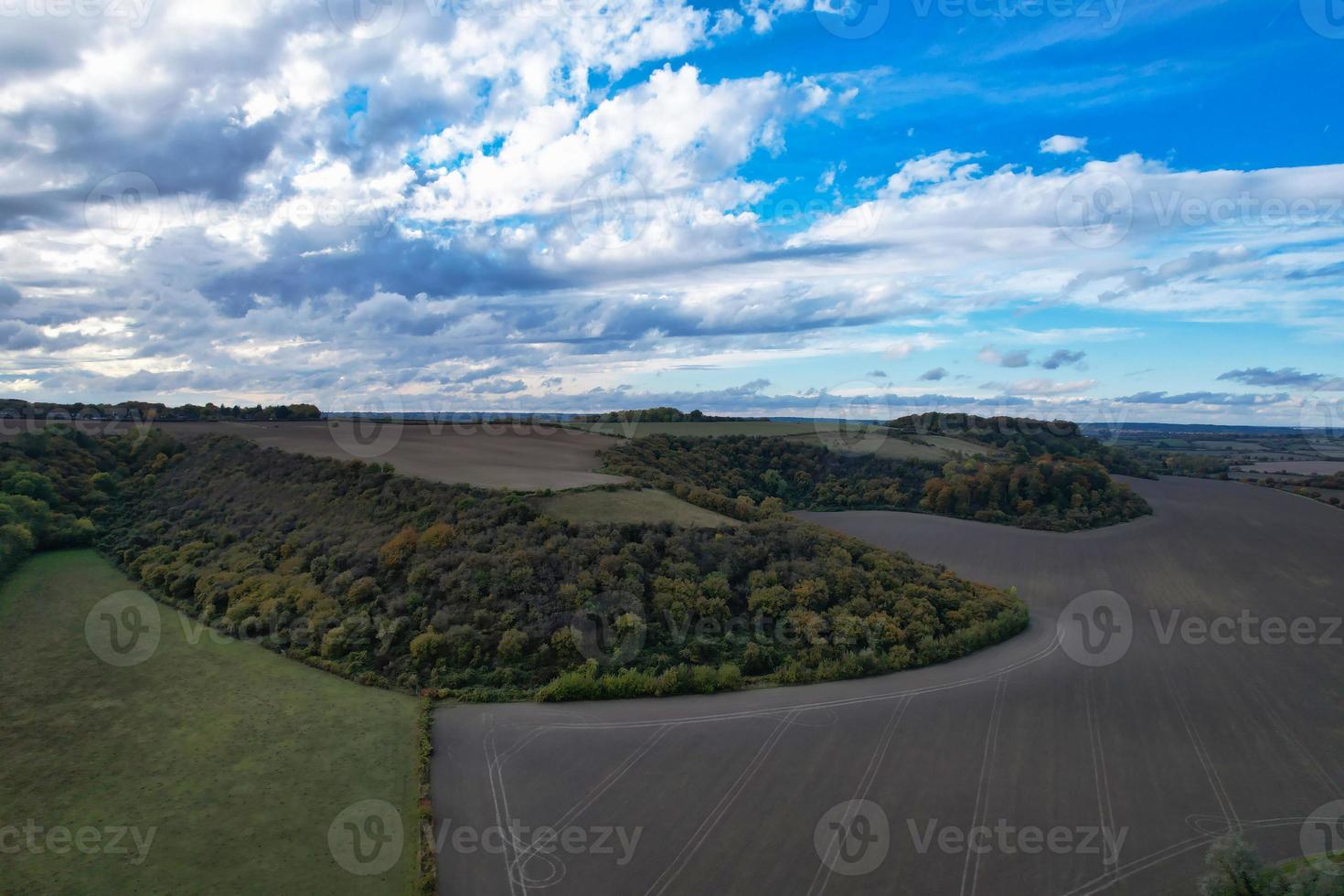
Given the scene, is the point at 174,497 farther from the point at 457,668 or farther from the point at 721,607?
the point at 721,607

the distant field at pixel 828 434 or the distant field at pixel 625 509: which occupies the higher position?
the distant field at pixel 828 434

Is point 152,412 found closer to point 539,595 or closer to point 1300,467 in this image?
point 539,595

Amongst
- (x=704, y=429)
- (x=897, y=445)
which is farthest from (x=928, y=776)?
(x=704, y=429)

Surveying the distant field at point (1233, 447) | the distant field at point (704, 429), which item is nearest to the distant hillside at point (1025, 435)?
the distant field at point (704, 429)

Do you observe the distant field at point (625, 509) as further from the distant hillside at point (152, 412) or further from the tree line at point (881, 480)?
the distant hillside at point (152, 412)

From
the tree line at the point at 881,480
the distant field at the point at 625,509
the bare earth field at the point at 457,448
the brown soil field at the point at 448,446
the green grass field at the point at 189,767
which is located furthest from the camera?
the tree line at the point at 881,480

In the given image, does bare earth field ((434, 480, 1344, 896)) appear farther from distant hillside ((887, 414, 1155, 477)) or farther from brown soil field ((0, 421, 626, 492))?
distant hillside ((887, 414, 1155, 477))
